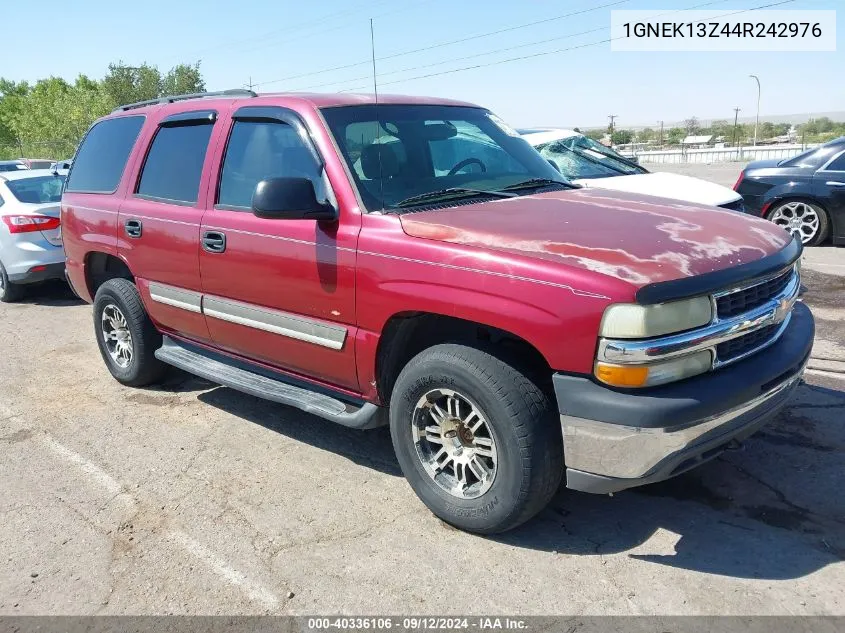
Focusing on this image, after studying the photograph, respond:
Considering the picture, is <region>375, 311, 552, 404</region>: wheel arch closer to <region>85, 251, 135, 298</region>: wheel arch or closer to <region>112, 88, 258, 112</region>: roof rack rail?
<region>112, 88, 258, 112</region>: roof rack rail

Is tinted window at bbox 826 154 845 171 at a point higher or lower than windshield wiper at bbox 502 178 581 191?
lower

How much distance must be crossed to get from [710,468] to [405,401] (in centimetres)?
175

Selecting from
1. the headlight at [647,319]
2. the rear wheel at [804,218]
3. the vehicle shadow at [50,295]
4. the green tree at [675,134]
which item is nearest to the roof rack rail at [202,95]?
the headlight at [647,319]

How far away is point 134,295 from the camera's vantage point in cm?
518

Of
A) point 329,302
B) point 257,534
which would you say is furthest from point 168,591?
point 329,302

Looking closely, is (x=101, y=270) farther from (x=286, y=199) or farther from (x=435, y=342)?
(x=435, y=342)

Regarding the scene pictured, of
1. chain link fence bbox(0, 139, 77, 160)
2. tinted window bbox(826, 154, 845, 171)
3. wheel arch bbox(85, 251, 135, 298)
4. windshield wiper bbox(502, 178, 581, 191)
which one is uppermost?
chain link fence bbox(0, 139, 77, 160)

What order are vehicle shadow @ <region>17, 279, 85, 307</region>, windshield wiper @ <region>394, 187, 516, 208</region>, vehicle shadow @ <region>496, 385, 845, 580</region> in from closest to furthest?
1. vehicle shadow @ <region>496, 385, 845, 580</region>
2. windshield wiper @ <region>394, 187, 516, 208</region>
3. vehicle shadow @ <region>17, 279, 85, 307</region>

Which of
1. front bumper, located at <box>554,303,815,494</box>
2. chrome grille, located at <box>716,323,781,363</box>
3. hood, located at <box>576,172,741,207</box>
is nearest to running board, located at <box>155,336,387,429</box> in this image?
front bumper, located at <box>554,303,815,494</box>

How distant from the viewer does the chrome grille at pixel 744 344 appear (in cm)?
292

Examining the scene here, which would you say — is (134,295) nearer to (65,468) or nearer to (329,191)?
(65,468)

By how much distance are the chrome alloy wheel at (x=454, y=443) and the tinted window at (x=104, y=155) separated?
3287mm

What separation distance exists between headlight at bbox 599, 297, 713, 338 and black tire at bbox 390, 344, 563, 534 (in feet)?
1.55

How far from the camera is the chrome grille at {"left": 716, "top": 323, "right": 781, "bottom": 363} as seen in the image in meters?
2.92
